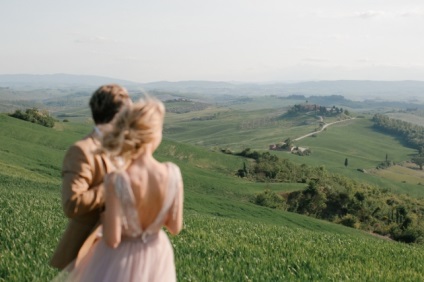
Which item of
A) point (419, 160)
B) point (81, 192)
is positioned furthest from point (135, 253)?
point (419, 160)

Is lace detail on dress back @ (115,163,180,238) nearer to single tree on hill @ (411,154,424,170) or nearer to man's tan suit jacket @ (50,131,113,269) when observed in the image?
man's tan suit jacket @ (50,131,113,269)

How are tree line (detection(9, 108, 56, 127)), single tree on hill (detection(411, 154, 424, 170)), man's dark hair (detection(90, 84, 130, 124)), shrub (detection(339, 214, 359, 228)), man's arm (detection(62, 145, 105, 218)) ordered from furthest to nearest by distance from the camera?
single tree on hill (detection(411, 154, 424, 170)) < tree line (detection(9, 108, 56, 127)) < shrub (detection(339, 214, 359, 228)) < man's dark hair (detection(90, 84, 130, 124)) < man's arm (detection(62, 145, 105, 218))

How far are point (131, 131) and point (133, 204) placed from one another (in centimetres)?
66

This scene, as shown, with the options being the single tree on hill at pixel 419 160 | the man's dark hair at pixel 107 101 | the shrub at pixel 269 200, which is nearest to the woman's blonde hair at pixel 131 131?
the man's dark hair at pixel 107 101

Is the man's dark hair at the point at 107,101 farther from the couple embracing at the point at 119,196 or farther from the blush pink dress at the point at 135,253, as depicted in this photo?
the blush pink dress at the point at 135,253

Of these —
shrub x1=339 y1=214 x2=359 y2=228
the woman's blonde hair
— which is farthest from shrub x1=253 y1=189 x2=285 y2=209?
the woman's blonde hair

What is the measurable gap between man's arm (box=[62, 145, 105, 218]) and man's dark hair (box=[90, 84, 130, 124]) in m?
0.40

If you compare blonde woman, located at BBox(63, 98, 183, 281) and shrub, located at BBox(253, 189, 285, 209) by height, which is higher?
blonde woman, located at BBox(63, 98, 183, 281)

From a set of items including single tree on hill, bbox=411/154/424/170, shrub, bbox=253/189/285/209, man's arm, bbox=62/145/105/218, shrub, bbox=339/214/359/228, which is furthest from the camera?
single tree on hill, bbox=411/154/424/170

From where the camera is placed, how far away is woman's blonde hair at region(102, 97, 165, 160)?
4.24 m

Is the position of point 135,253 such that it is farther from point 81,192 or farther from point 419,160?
point 419,160

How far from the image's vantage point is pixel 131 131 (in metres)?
4.25

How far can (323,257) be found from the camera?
9992 mm

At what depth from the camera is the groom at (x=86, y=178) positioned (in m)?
4.40
